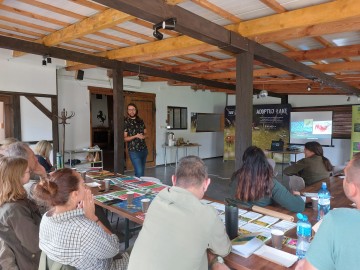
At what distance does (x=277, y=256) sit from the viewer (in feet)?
4.55

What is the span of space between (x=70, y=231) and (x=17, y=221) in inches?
26.0

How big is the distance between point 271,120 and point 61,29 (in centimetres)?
761

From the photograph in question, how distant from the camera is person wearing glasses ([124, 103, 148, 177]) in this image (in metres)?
4.23

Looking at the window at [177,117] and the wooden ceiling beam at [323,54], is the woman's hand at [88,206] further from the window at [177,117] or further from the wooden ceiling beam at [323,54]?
the window at [177,117]

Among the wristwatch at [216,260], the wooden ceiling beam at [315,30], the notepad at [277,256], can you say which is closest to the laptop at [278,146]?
the wooden ceiling beam at [315,30]

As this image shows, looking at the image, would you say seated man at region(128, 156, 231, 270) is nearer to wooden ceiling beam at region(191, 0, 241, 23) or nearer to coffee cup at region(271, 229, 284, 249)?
coffee cup at region(271, 229, 284, 249)

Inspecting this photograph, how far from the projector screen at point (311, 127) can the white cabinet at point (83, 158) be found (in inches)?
249

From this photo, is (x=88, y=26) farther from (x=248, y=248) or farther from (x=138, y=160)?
(x=248, y=248)

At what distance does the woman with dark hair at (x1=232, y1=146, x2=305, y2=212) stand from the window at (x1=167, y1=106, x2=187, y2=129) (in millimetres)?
6563

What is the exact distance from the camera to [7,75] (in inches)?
196

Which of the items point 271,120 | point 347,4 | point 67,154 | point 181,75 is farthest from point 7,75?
point 271,120

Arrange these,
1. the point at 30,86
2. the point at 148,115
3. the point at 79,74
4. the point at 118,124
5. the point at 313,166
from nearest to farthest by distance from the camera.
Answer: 1. the point at 313,166
2. the point at 118,124
3. the point at 30,86
4. the point at 79,74
5. the point at 148,115

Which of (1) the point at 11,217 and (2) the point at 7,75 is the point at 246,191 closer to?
(1) the point at 11,217

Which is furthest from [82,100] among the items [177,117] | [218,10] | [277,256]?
[277,256]
